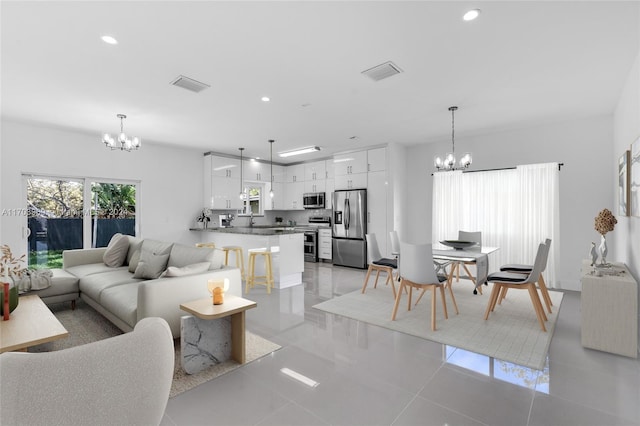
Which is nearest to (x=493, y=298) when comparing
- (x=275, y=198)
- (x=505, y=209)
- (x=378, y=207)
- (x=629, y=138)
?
(x=629, y=138)

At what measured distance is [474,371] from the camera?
2.53m

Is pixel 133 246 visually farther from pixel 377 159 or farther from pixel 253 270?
pixel 377 159

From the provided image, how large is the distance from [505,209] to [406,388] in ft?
14.8

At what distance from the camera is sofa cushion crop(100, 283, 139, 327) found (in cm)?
283

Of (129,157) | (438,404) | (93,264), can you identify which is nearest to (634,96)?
A: (438,404)

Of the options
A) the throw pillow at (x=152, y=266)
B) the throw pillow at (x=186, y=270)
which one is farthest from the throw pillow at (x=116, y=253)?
the throw pillow at (x=186, y=270)

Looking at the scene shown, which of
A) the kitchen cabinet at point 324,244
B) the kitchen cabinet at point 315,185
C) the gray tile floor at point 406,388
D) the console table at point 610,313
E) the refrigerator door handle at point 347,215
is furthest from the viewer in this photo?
the kitchen cabinet at point 315,185

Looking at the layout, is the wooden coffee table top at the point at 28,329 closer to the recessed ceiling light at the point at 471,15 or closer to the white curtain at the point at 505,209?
the recessed ceiling light at the point at 471,15

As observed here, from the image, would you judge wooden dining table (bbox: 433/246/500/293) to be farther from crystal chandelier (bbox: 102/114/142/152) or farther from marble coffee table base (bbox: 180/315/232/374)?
crystal chandelier (bbox: 102/114/142/152)

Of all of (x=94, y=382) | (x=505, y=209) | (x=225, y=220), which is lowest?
(x=94, y=382)

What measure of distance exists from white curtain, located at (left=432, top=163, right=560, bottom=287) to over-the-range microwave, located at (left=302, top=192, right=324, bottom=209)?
2835 mm

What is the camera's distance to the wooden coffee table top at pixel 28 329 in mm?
2137

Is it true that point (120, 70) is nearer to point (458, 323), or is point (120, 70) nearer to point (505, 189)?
point (458, 323)

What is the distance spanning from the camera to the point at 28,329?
2373mm
